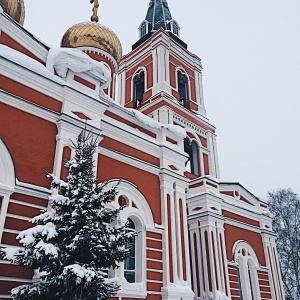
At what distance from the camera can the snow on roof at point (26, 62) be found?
24.0ft

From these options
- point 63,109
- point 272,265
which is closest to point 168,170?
point 63,109

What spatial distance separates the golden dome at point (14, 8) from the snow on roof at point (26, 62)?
3.65 metres

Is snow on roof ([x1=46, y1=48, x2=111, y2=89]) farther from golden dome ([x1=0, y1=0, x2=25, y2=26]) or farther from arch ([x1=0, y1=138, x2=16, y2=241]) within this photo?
golden dome ([x1=0, y1=0, x2=25, y2=26])

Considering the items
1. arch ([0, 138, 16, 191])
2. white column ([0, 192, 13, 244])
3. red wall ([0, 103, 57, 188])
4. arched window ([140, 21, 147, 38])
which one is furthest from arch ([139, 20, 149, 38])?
white column ([0, 192, 13, 244])

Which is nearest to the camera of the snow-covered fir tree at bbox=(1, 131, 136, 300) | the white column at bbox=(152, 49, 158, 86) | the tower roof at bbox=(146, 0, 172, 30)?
the snow-covered fir tree at bbox=(1, 131, 136, 300)

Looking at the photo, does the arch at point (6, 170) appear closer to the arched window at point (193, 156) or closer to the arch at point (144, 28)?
the arched window at point (193, 156)

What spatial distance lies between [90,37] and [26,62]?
7.25 m

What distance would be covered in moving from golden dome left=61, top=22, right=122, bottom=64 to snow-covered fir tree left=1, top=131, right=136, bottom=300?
10.0 meters

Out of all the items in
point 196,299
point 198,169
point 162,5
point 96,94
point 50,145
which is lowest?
point 196,299

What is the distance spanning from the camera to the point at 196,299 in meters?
12.1

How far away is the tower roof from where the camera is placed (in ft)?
70.1

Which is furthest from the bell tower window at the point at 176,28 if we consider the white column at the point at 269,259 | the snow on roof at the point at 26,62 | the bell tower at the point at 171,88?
the snow on roof at the point at 26,62

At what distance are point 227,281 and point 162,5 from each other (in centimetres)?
1784

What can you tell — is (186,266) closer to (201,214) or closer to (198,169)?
(201,214)
